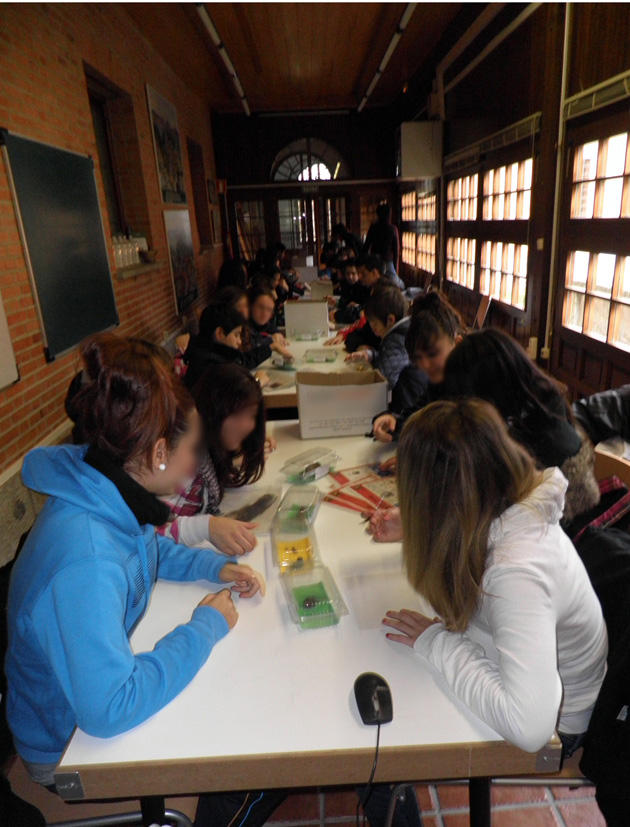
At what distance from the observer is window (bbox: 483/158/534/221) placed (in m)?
4.67

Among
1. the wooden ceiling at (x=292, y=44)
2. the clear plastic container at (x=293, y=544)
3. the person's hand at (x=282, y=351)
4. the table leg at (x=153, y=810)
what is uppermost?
the wooden ceiling at (x=292, y=44)

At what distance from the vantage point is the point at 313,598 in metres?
1.25

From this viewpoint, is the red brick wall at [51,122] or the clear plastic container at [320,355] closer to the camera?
the red brick wall at [51,122]

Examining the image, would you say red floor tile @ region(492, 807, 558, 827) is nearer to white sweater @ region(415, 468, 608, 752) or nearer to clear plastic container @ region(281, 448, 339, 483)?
white sweater @ region(415, 468, 608, 752)

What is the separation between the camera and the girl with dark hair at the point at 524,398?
1.65 metres

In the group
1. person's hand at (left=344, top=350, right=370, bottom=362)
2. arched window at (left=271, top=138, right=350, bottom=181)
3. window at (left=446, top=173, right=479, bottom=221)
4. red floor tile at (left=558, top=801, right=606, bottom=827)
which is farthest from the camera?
arched window at (left=271, top=138, right=350, bottom=181)

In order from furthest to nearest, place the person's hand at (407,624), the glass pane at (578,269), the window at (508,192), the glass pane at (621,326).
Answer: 1. the window at (508,192)
2. the glass pane at (578,269)
3. the glass pane at (621,326)
4. the person's hand at (407,624)

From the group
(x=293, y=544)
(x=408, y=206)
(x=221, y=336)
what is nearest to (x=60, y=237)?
(x=221, y=336)

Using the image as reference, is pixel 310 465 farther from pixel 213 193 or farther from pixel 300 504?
pixel 213 193

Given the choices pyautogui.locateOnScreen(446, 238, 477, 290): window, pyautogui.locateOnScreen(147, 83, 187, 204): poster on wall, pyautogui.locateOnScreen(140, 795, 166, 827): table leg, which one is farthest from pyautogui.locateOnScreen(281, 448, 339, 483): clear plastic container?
pyautogui.locateOnScreen(446, 238, 477, 290): window

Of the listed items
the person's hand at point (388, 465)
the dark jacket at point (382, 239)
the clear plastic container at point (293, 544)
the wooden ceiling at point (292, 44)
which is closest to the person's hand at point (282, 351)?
the person's hand at point (388, 465)

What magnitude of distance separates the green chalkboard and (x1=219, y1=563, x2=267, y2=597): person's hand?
224cm

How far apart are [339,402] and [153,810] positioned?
151cm

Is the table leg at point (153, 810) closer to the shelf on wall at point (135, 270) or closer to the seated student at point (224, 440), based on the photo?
the seated student at point (224, 440)
